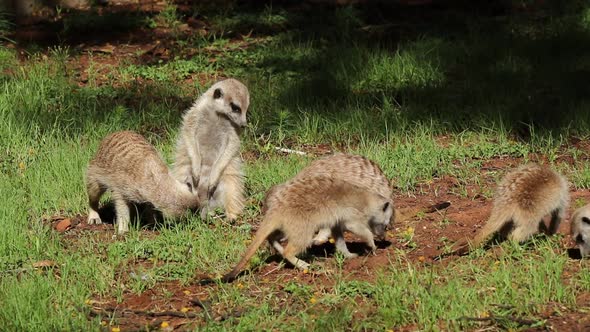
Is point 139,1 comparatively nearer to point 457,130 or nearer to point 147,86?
point 147,86

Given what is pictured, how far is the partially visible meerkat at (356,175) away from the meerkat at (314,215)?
13.7 inches

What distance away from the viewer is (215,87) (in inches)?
273

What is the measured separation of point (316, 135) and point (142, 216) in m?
2.02

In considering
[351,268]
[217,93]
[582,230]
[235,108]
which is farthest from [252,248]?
[217,93]

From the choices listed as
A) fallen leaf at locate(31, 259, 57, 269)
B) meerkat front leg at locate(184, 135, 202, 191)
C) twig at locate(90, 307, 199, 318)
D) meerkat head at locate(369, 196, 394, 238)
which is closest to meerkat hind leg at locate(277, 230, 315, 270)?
meerkat head at locate(369, 196, 394, 238)

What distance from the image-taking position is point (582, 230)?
17.1ft

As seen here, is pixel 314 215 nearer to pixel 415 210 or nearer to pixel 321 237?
pixel 321 237

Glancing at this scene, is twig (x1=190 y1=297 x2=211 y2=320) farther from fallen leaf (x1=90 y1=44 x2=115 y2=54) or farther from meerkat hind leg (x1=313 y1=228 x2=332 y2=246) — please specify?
fallen leaf (x1=90 y1=44 x2=115 y2=54)

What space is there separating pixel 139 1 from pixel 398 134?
508 cm

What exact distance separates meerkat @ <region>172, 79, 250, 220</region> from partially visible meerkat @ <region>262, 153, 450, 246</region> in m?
0.90

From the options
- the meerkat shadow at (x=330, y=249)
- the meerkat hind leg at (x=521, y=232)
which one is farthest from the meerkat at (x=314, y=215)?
the meerkat hind leg at (x=521, y=232)

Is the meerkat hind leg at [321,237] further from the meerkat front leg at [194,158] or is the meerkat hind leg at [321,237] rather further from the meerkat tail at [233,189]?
the meerkat front leg at [194,158]

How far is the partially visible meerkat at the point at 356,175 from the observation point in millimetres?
5945

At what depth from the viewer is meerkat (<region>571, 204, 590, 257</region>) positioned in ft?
17.0
